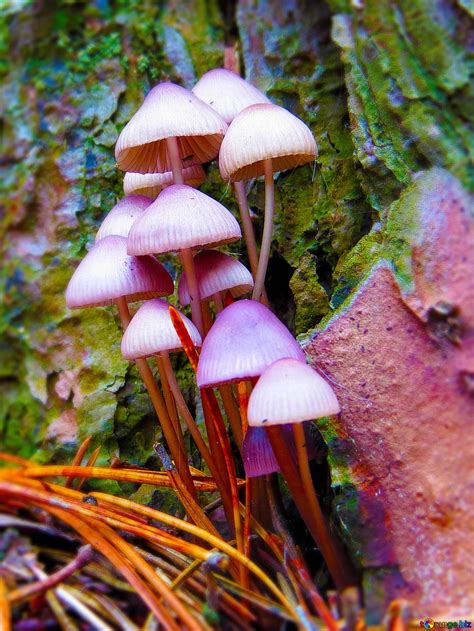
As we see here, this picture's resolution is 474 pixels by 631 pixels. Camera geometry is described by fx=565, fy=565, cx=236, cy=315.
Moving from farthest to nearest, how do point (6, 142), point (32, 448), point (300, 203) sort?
point (6, 142) → point (32, 448) → point (300, 203)

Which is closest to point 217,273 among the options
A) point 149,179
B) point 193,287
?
point 193,287

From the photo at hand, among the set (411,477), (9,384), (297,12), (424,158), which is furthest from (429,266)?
(9,384)

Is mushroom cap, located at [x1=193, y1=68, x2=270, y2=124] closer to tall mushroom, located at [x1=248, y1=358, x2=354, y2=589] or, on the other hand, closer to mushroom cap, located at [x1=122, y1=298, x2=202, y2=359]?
mushroom cap, located at [x1=122, y1=298, x2=202, y2=359]

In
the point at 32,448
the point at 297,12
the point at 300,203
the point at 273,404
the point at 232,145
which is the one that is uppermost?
the point at 297,12

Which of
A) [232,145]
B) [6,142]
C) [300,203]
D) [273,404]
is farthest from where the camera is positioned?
[6,142]

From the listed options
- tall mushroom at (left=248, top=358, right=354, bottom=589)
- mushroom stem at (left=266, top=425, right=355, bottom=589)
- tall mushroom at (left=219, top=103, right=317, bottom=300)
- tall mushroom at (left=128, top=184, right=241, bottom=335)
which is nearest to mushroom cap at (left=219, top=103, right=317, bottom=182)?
tall mushroom at (left=219, top=103, right=317, bottom=300)

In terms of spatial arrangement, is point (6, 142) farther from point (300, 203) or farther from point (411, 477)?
point (411, 477)
